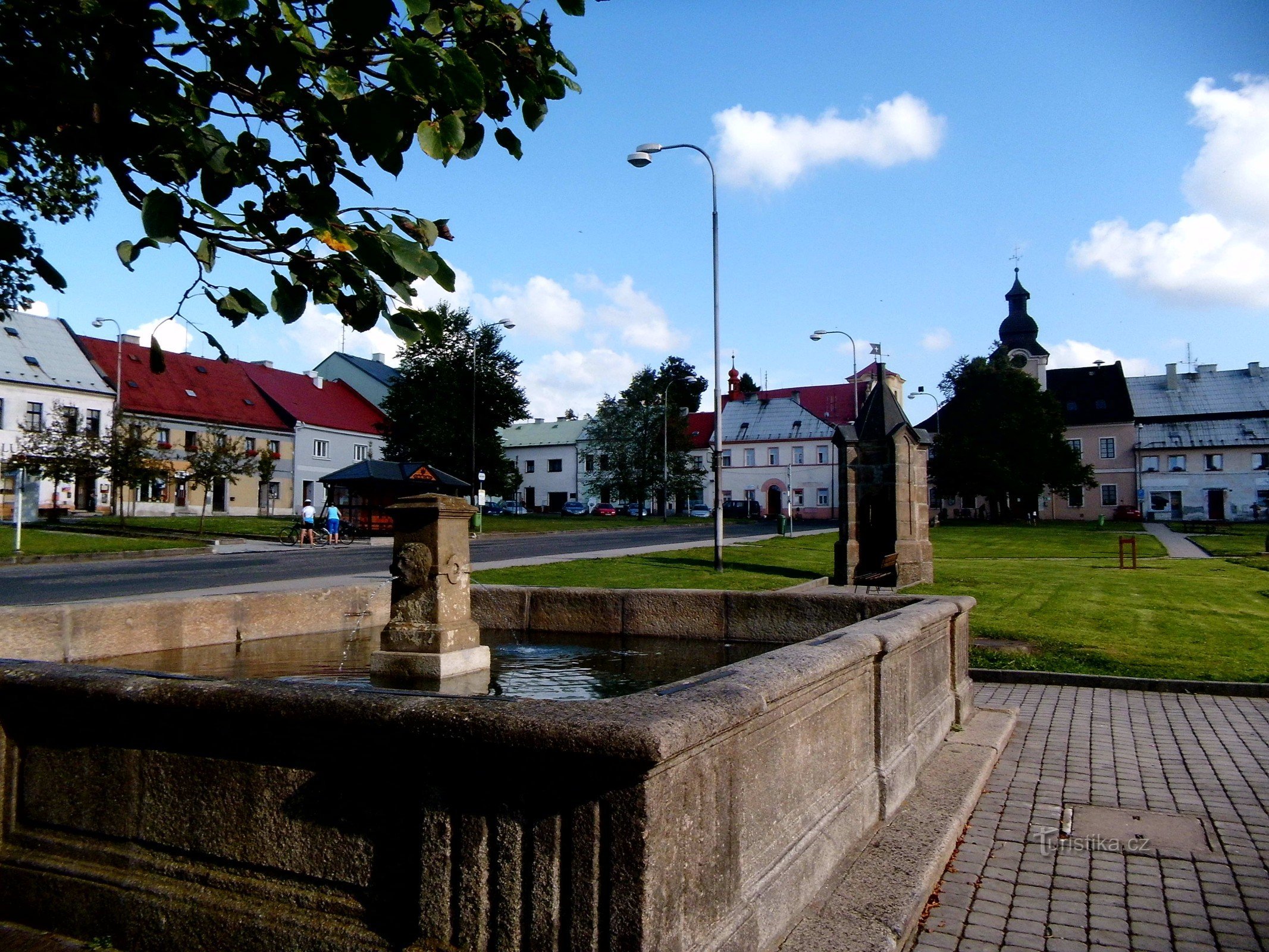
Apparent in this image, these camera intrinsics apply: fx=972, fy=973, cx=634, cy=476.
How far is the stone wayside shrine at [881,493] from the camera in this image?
18.5 metres

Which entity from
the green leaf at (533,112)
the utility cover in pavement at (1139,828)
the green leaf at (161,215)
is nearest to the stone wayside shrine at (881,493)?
the utility cover in pavement at (1139,828)

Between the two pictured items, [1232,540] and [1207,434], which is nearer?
[1232,540]

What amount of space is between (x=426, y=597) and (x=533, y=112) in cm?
409

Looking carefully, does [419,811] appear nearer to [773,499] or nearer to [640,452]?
→ [640,452]

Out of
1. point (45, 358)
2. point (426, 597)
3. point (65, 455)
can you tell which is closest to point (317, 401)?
point (45, 358)

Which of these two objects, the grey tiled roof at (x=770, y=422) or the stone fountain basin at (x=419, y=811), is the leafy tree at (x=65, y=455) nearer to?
the stone fountain basin at (x=419, y=811)

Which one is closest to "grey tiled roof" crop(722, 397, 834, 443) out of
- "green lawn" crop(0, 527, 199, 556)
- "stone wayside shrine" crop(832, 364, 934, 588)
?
"green lawn" crop(0, 527, 199, 556)

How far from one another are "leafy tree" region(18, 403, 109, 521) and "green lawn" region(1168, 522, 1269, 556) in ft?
126

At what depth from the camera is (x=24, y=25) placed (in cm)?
362

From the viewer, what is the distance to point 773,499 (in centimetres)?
8544

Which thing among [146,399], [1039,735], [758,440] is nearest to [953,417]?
[758,440]

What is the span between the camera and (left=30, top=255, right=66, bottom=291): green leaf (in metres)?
3.54

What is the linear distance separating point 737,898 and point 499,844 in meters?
0.86

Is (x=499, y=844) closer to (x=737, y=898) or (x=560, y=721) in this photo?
(x=560, y=721)
